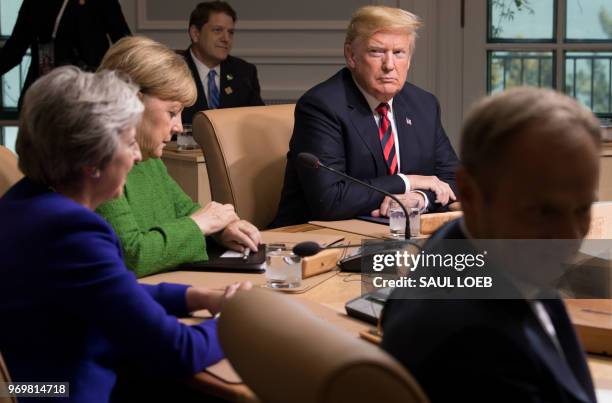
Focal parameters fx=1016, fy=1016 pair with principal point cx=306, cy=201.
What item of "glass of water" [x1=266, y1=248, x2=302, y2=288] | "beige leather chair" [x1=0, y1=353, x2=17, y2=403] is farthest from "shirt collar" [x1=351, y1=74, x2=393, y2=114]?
"beige leather chair" [x1=0, y1=353, x2=17, y2=403]

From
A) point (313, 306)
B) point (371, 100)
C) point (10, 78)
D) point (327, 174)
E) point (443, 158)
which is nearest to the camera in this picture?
point (313, 306)

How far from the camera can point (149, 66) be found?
2.48 m

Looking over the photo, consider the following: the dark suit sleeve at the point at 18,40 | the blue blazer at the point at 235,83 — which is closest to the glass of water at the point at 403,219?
→ the blue blazer at the point at 235,83

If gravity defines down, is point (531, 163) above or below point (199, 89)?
above

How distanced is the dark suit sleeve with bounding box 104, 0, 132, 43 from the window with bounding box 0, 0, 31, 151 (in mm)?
978

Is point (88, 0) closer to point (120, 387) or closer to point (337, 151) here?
point (337, 151)

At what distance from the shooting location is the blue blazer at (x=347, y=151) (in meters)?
3.14

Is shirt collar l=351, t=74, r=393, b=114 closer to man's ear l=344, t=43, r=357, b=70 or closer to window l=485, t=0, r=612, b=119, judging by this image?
man's ear l=344, t=43, r=357, b=70

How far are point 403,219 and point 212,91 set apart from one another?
10.2 ft

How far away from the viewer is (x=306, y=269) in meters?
2.33

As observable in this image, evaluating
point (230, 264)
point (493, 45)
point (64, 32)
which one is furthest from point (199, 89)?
point (230, 264)

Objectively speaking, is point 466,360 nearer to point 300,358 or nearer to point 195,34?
point 300,358

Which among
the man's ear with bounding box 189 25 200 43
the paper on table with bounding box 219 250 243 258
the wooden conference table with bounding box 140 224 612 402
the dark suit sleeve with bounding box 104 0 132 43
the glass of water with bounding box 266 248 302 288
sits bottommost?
the wooden conference table with bounding box 140 224 612 402

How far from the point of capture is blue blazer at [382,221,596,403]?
3.29ft
